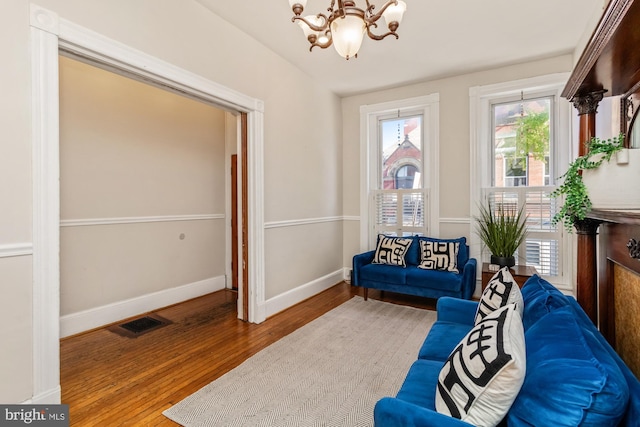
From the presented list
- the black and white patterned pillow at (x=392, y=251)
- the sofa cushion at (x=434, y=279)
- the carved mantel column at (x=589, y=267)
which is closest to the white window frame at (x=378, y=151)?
the black and white patterned pillow at (x=392, y=251)

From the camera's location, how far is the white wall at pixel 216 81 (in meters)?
1.71

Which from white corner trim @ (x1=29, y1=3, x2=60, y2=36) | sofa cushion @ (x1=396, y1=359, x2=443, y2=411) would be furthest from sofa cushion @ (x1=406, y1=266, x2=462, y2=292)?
white corner trim @ (x1=29, y1=3, x2=60, y2=36)

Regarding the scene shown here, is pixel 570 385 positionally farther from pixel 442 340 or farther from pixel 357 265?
pixel 357 265

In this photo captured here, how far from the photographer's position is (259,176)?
3.32 m

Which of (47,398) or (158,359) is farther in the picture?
(158,359)

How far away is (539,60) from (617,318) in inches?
130

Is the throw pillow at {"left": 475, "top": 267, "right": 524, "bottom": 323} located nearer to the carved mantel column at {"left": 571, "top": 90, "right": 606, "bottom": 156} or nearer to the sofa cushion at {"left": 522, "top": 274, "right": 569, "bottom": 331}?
the sofa cushion at {"left": 522, "top": 274, "right": 569, "bottom": 331}

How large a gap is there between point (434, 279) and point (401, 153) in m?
1.98

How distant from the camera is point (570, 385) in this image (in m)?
0.88

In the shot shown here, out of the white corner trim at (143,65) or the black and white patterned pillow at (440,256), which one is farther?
the black and white patterned pillow at (440,256)

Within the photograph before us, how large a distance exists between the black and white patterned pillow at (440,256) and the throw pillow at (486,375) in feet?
8.40

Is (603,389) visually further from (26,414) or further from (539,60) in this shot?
(539,60)

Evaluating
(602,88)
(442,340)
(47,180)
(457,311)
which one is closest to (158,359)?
(47,180)

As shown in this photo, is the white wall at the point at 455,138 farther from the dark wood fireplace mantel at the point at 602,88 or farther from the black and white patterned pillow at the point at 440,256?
the dark wood fireplace mantel at the point at 602,88
